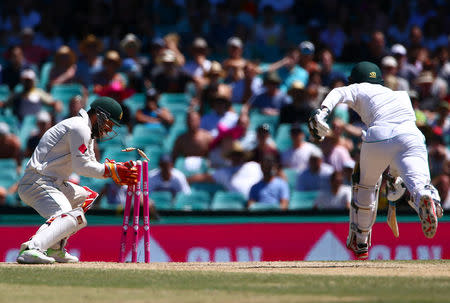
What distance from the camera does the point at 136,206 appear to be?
32.6ft

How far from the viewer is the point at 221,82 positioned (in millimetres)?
16578

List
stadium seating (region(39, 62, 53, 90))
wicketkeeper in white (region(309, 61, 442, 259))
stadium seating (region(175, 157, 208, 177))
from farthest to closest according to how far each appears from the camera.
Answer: stadium seating (region(39, 62, 53, 90)) → stadium seating (region(175, 157, 208, 177)) → wicketkeeper in white (region(309, 61, 442, 259))

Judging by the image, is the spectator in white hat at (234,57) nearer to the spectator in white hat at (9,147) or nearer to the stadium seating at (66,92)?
the stadium seating at (66,92)

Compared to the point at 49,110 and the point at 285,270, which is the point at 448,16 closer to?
the point at 49,110

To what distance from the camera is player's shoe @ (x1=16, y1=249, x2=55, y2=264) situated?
30.4 feet

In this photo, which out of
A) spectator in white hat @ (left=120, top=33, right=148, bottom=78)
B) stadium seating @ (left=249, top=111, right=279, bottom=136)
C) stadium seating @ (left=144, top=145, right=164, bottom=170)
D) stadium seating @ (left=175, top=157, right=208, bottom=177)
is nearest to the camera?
stadium seating @ (left=175, top=157, right=208, bottom=177)

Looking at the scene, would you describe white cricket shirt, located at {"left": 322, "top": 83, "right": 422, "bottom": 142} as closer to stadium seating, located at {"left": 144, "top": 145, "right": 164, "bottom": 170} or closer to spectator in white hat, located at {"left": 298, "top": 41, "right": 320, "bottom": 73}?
stadium seating, located at {"left": 144, "top": 145, "right": 164, "bottom": 170}

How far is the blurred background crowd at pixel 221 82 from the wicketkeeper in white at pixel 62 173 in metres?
3.22

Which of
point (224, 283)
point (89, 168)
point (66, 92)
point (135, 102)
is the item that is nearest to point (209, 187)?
point (135, 102)

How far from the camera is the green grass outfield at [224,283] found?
261 inches

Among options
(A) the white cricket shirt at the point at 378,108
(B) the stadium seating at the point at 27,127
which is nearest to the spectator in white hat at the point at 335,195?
(A) the white cricket shirt at the point at 378,108

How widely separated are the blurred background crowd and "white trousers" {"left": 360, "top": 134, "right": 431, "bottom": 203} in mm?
3794

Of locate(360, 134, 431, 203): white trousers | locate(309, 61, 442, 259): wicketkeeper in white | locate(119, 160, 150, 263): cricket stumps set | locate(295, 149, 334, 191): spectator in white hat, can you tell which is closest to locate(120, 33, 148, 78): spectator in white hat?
locate(295, 149, 334, 191): spectator in white hat

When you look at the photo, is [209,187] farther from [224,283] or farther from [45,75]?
[224,283]
